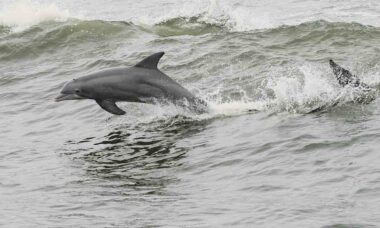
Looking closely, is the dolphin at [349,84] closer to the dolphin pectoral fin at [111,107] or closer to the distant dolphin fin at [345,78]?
the distant dolphin fin at [345,78]

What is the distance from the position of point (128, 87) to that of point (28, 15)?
512 inches

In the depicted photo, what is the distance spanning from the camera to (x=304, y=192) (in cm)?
952

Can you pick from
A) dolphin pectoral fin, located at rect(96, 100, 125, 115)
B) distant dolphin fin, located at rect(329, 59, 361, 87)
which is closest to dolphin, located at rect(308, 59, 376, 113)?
distant dolphin fin, located at rect(329, 59, 361, 87)

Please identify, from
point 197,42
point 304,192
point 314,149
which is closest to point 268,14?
point 197,42

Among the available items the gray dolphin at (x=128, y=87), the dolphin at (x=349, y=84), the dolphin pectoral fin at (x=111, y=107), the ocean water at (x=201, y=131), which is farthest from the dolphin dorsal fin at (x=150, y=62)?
the dolphin at (x=349, y=84)

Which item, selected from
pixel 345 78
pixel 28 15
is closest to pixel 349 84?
pixel 345 78

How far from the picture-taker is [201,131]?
1346 centimetres

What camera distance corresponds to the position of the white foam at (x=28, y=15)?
2503cm

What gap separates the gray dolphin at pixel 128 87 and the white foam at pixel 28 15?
10918mm

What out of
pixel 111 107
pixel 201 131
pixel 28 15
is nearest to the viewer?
pixel 201 131

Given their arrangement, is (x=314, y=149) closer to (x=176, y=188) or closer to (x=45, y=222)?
(x=176, y=188)

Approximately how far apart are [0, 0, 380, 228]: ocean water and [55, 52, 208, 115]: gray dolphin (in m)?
0.46

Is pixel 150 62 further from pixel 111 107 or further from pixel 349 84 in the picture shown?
pixel 349 84

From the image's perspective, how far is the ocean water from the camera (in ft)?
31.0
